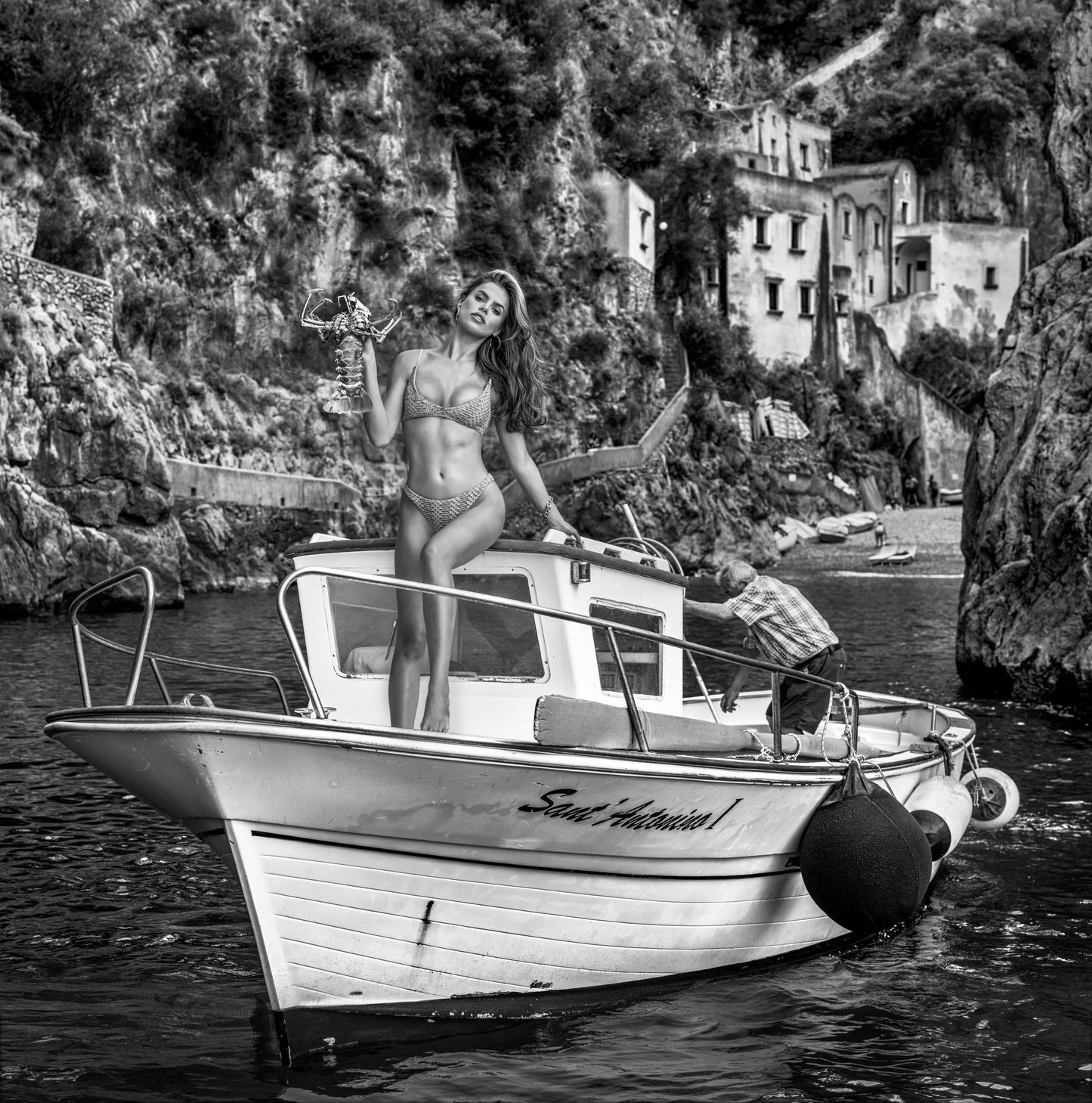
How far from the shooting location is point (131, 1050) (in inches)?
255

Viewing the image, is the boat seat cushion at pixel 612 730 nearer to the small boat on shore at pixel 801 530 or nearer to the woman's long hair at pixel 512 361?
the woman's long hair at pixel 512 361

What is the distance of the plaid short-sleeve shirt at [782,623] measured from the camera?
9258mm

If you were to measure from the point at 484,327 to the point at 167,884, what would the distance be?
4905mm

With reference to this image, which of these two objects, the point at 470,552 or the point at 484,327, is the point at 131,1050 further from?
the point at 484,327

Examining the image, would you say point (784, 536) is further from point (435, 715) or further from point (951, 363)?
point (435, 715)

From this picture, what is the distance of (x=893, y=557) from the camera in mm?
45625

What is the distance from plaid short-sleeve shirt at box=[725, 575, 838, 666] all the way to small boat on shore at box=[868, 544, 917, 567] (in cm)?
3710

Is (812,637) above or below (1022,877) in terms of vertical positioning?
above

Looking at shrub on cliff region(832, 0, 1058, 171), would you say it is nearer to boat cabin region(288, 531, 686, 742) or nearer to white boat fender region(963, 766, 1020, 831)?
white boat fender region(963, 766, 1020, 831)

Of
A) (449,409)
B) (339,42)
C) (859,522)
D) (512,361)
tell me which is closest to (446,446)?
(449,409)

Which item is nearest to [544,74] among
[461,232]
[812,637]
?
[461,232]

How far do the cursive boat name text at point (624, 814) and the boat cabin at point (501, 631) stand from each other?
2.23 feet

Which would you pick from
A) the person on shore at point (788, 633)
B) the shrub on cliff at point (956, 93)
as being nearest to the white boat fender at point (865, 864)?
the person on shore at point (788, 633)

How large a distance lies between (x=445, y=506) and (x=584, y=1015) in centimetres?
272
